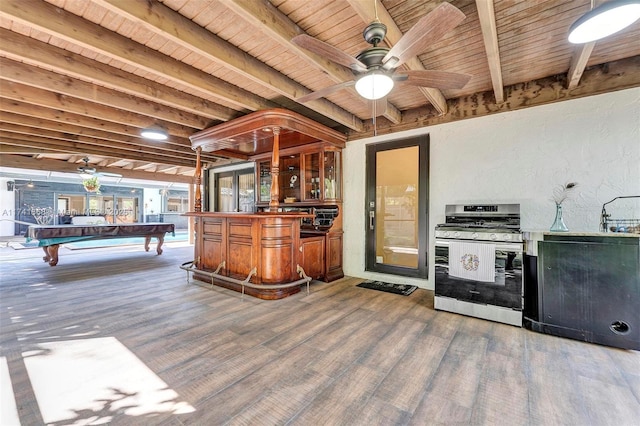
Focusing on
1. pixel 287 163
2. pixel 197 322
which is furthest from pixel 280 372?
pixel 287 163

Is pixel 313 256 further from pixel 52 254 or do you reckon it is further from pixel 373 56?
pixel 52 254

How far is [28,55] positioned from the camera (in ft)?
8.06

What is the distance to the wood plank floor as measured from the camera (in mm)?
1536

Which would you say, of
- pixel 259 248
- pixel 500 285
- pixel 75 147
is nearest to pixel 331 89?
pixel 259 248

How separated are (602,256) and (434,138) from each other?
2314 millimetres

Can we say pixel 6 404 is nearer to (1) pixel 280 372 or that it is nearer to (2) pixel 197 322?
(2) pixel 197 322

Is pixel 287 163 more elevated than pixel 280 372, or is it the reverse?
pixel 287 163

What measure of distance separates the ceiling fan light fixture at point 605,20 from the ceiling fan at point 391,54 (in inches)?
26.3

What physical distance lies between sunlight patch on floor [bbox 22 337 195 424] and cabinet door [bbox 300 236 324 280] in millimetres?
2428

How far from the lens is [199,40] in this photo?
2.32 metres

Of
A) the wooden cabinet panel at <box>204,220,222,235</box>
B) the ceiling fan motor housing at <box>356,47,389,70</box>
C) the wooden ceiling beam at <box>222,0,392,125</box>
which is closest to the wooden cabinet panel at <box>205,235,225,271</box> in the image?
the wooden cabinet panel at <box>204,220,222,235</box>

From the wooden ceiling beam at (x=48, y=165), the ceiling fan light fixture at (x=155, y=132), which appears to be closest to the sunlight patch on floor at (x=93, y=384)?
the ceiling fan light fixture at (x=155, y=132)

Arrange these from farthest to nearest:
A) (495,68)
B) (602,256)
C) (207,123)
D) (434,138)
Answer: (207,123) → (434,138) → (495,68) → (602,256)

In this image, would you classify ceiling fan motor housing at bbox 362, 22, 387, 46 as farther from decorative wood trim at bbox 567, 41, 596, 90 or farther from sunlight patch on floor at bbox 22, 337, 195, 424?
sunlight patch on floor at bbox 22, 337, 195, 424
